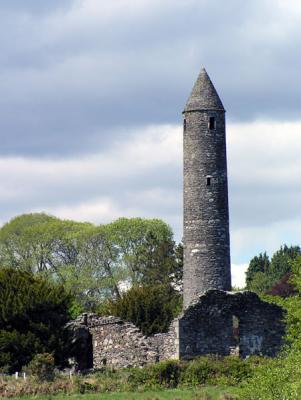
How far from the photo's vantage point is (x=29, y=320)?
46781mm

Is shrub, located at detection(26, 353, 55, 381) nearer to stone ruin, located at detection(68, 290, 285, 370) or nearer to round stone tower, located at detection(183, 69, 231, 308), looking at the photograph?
stone ruin, located at detection(68, 290, 285, 370)

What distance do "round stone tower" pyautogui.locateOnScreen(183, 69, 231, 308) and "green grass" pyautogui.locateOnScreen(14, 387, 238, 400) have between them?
13.7 metres

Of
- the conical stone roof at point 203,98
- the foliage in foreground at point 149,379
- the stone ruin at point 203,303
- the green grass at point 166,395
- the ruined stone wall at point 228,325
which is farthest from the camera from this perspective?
the conical stone roof at point 203,98

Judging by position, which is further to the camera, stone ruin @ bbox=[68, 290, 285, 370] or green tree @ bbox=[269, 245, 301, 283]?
green tree @ bbox=[269, 245, 301, 283]

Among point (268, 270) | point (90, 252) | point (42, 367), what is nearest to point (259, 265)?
point (268, 270)

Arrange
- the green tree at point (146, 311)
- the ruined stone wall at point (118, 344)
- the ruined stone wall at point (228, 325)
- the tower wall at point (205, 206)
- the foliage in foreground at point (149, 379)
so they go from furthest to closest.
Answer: the green tree at point (146, 311)
the tower wall at point (205, 206)
the ruined stone wall at point (228, 325)
the ruined stone wall at point (118, 344)
the foliage in foreground at point (149, 379)

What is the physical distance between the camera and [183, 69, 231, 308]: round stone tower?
2106 inches

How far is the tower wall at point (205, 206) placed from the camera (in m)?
53.5

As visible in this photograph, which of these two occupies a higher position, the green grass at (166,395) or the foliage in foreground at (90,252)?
the foliage in foreground at (90,252)

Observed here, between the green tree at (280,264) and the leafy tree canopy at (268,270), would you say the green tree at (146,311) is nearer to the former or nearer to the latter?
the leafy tree canopy at (268,270)

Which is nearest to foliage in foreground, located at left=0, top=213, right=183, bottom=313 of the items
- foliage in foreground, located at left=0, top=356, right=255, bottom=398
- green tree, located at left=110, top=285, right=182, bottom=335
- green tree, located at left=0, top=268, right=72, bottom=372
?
green tree, located at left=110, top=285, right=182, bottom=335

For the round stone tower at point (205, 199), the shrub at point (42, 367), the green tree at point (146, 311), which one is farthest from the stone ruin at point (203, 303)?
the shrub at point (42, 367)

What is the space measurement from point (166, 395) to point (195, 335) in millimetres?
10244

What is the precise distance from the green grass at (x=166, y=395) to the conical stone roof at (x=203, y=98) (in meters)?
17.1
